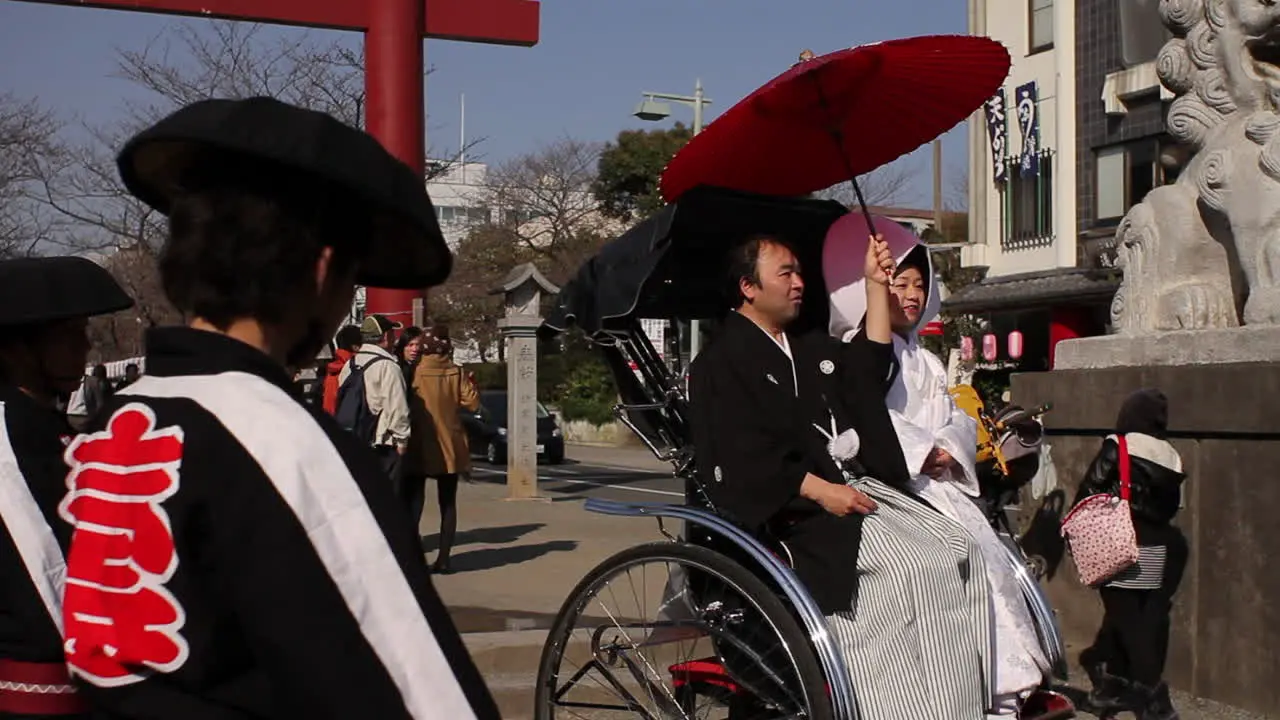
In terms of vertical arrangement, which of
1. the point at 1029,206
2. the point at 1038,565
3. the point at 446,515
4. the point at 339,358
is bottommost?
the point at 446,515

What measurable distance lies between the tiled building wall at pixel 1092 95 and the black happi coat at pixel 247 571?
25.7m

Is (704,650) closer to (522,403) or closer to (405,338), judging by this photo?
(405,338)

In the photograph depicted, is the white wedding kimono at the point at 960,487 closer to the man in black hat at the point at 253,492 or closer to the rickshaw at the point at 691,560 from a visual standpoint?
the rickshaw at the point at 691,560

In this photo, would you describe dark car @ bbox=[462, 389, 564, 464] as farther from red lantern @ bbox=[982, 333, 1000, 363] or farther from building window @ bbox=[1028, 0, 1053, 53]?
building window @ bbox=[1028, 0, 1053, 53]

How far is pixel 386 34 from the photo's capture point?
1361cm

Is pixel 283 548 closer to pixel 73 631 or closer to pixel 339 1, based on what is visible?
pixel 73 631

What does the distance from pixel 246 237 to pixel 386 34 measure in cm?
1279

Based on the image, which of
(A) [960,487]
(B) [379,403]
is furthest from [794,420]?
(B) [379,403]

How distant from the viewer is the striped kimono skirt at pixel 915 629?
3.64m

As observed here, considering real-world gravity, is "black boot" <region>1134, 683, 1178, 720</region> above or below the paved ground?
above

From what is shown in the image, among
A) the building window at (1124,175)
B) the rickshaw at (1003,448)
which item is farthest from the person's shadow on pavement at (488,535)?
the building window at (1124,175)

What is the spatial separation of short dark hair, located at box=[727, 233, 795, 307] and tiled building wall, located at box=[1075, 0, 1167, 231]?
22702 millimetres

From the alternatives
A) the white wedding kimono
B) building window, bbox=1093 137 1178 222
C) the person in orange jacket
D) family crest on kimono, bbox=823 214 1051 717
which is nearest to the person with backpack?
the person in orange jacket

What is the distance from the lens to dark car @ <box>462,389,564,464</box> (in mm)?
24500
